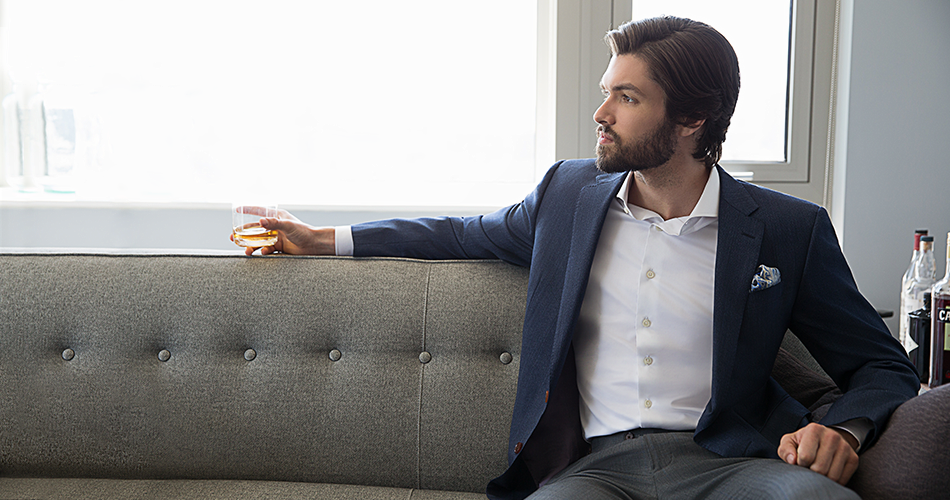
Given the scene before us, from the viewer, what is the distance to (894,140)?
220cm

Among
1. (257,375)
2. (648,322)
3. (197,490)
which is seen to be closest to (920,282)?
(648,322)

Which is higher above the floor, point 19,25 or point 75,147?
point 19,25

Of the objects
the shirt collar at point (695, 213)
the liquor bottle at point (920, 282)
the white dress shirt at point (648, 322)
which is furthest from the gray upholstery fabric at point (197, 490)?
the liquor bottle at point (920, 282)

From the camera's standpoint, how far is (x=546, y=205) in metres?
1.35

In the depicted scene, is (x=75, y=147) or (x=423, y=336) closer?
(x=423, y=336)

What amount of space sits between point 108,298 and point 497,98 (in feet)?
5.36

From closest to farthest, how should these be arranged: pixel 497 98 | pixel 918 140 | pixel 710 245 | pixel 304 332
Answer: pixel 710 245
pixel 304 332
pixel 918 140
pixel 497 98

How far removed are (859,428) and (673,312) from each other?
0.34 metres

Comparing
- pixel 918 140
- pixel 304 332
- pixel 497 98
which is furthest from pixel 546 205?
pixel 918 140

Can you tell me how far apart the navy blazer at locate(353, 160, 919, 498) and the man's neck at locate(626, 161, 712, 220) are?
6 cm

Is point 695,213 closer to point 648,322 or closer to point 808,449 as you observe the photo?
point 648,322

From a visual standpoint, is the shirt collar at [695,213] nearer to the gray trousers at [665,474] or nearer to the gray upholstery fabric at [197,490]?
the gray trousers at [665,474]

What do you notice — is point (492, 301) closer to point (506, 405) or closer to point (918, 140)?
point (506, 405)

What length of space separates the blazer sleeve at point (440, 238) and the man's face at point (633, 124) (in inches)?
6.7
